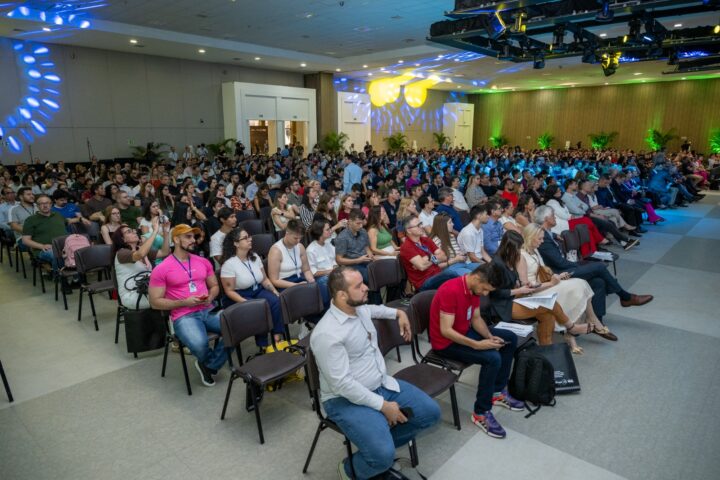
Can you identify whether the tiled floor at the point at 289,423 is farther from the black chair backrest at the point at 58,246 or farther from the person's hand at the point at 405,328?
the black chair backrest at the point at 58,246

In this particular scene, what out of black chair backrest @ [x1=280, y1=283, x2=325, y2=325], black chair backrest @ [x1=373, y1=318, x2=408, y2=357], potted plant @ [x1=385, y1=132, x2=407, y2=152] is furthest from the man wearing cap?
potted plant @ [x1=385, y1=132, x2=407, y2=152]

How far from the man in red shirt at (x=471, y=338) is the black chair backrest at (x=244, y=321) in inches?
53.5

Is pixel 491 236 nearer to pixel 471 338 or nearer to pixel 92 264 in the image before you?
pixel 471 338

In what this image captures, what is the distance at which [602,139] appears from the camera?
26.7m

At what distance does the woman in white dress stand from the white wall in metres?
16.0

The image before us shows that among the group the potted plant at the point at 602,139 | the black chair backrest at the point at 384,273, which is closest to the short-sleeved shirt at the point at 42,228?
the black chair backrest at the point at 384,273

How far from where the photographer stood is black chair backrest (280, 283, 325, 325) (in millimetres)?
3888

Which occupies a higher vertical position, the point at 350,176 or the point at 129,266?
the point at 350,176

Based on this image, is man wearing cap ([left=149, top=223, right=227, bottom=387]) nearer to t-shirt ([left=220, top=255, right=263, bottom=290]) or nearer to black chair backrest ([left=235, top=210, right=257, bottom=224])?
t-shirt ([left=220, top=255, right=263, bottom=290])

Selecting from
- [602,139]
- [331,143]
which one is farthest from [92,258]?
[602,139]

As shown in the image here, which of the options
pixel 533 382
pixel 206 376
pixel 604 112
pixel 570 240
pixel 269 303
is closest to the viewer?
pixel 533 382

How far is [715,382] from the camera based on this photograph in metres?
3.91

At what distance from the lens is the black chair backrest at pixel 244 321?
3.45 meters

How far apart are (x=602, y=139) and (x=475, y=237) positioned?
83.9 ft
